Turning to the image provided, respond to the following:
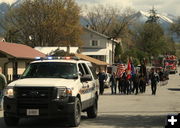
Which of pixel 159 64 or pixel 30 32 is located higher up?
pixel 30 32

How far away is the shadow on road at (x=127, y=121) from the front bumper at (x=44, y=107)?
153 centimetres

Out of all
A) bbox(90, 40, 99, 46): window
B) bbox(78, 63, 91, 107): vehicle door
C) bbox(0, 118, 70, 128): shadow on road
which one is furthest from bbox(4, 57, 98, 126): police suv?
bbox(90, 40, 99, 46): window

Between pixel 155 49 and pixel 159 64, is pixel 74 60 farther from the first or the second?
pixel 155 49

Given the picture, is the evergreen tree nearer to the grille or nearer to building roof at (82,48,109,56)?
building roof at (82,48,109,56)

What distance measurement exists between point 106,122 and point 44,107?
2759 mm

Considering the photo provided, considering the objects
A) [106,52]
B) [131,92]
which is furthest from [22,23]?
[131,92]

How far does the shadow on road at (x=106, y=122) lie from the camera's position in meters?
13.2

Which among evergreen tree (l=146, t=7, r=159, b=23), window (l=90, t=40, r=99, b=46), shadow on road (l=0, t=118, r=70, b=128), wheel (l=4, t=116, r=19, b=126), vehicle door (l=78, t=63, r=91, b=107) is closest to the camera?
wheel (l=4, t=116, r=19, b=126)

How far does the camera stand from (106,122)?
14.2 metres

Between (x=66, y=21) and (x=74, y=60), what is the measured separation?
187ft

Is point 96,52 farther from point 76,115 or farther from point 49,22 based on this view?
point 76,115

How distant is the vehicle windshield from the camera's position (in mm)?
13453

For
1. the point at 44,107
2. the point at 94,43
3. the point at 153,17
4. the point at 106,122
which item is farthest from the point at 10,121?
the point at 153,17

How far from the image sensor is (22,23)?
73250 mm
